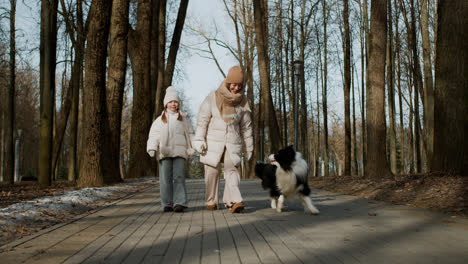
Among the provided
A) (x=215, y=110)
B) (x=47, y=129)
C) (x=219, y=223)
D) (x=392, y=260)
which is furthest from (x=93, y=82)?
(x=392, y=260)

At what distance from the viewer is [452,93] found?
1027 cm

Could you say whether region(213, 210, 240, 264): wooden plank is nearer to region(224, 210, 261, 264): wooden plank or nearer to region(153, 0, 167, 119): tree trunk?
region(224, 210, 261, 264): wooden plank

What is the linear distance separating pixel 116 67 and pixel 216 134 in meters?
8.50

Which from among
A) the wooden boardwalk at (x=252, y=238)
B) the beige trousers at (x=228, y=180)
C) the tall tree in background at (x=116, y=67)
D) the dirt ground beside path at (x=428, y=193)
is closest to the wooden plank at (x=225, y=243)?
the wooden boardwalk at (x=252, y=238)

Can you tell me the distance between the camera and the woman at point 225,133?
7.83m

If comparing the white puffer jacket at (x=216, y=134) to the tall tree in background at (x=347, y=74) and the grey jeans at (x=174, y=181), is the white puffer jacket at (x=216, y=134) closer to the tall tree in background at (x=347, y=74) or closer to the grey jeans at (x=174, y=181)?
the grey jeans at (x=174, y=181)

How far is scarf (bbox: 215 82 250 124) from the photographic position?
7.79m

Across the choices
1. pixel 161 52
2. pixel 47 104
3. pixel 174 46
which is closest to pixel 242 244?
pixel 47 104

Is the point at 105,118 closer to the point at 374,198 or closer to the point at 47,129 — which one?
the point at 47,129

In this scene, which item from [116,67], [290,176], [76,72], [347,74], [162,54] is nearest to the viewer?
[290,176]

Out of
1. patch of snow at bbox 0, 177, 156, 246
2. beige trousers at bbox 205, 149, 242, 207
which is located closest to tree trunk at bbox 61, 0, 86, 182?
patch of snow at bbox 0, 177, 156, 246

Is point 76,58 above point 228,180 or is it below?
above

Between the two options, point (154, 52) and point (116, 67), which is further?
point (154, 52)

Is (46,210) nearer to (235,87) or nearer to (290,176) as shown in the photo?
(235,87)
